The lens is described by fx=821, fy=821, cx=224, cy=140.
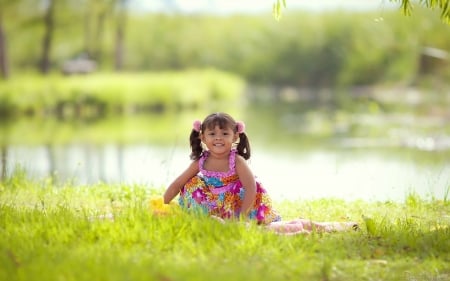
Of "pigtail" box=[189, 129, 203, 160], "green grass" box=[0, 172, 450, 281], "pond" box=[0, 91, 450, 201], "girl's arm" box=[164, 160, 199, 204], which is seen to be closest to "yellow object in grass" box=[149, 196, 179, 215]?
"girl's arm" box=[164, 160, 199, 204]

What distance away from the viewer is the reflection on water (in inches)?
387

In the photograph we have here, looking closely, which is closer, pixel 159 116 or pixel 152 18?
pixel 159 116

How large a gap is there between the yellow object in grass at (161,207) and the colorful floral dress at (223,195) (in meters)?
0.14

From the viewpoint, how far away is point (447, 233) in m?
5.33

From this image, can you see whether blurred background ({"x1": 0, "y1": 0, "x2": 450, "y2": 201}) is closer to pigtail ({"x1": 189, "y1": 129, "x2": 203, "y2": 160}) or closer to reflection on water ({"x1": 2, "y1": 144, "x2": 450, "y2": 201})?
reflection on water ({"x1": 2, "y1": 144, "x2": 450, "y2": 201})

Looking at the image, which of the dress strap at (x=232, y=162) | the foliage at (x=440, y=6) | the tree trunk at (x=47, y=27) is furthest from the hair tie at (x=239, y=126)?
the tree trunk at (x=47, y=27)

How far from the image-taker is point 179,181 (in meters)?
5.93

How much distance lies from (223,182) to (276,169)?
7.48 metres

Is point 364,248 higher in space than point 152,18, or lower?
lower

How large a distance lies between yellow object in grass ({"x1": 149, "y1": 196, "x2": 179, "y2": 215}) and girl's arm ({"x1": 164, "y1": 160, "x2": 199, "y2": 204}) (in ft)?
0.23

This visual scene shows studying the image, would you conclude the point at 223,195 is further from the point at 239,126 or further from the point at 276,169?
the point at 276,169

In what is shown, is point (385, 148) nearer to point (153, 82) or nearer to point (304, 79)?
point (153, 82)

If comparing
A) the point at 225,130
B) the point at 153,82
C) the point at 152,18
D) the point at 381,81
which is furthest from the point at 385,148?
the point at 152,18

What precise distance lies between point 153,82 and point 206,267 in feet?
77.1
